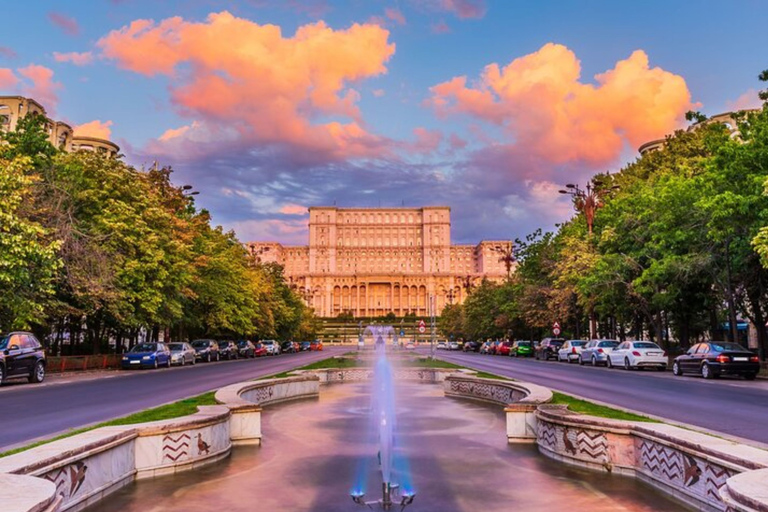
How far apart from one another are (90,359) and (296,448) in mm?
27402

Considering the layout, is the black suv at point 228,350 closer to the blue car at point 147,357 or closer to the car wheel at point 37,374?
the blue car at point 147,357

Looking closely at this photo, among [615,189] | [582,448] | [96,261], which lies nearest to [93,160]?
[96,261]

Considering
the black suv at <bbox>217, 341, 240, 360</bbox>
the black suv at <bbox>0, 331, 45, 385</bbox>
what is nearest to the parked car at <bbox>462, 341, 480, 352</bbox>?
the black suv at <bbox>217, 341, 240, 360</bbox>

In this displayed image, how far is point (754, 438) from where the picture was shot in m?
10.5

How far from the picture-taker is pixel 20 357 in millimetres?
23406

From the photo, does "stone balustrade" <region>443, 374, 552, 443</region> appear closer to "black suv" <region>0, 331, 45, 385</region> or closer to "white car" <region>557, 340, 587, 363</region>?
"black suv" <region>0, 331, 45, 385</region>

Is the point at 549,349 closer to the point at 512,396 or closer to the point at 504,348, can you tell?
the point at 504,348

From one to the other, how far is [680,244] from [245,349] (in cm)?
3874

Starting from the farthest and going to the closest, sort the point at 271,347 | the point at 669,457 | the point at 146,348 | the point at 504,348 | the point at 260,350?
the point at 271,347 < the point at 504,348 < the point at 260,350 < the point at 146,348 < the point at 669,457

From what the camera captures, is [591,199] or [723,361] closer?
[723,361]

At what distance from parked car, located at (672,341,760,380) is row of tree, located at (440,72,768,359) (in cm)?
384

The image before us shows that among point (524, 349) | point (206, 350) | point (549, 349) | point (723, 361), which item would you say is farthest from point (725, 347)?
point (206, 350)

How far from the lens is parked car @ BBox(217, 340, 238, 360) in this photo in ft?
177

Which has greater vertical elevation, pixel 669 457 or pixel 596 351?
pixel 669 457
